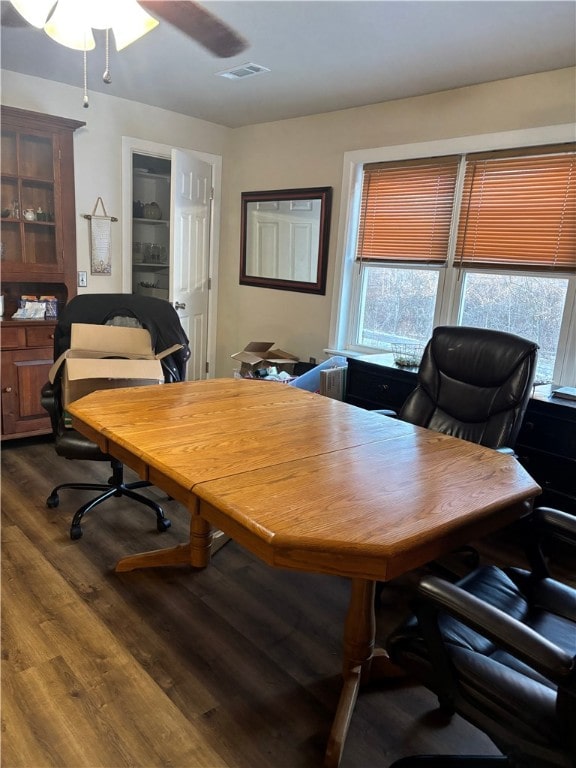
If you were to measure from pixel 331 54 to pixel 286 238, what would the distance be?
1613 mm

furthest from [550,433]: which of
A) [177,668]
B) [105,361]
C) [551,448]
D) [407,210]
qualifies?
[105,361]

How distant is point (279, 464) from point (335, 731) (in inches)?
30.1

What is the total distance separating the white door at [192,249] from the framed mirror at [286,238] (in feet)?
1.11

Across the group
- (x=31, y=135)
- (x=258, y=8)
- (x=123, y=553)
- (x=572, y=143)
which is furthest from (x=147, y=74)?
(x=123, y=553)

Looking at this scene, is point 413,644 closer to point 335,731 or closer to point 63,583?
point 335,731

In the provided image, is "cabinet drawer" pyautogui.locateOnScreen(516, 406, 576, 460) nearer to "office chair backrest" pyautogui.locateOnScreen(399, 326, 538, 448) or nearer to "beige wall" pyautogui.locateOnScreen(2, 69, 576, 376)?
"office chair backrest" pyautogui.locateOnScreen(399, 326, 538, 448)

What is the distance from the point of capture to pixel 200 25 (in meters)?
2.52

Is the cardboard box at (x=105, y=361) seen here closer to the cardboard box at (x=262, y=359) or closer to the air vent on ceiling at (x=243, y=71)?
the cardboard box at (x=262, y=359)

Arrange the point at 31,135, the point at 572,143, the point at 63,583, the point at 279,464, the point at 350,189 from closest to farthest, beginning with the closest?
the point at 279,464, the point at 63,583, the point at 572,143, the point at 31,135, the point at 350,189

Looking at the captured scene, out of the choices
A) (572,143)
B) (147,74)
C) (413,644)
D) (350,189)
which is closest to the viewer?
(413,644)

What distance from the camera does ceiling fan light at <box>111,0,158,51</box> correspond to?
190cm

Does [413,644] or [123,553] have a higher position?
[413,644]

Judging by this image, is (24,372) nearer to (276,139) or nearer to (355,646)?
(276,139)

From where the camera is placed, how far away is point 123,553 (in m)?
2.52
